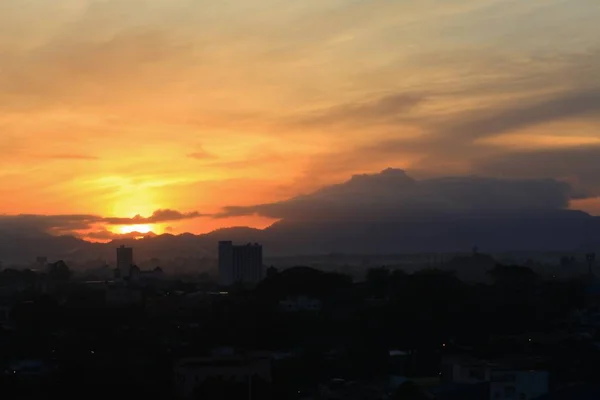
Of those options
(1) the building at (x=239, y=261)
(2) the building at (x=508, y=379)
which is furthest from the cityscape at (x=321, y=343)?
(1) the building at (x=239, y=261)

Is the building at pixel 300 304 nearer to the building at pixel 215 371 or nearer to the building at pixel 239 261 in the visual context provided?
the building at pixel 215 371

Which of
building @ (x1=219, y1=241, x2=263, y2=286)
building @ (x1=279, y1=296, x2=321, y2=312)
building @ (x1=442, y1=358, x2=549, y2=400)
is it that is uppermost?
building @ (x1=219, y1=241, x2=263, y2=286)

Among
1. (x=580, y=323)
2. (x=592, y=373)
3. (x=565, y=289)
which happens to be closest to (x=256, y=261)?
(x=565, y=289)

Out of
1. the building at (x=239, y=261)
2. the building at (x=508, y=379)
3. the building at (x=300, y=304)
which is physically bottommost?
the building at (x=508, y=379)

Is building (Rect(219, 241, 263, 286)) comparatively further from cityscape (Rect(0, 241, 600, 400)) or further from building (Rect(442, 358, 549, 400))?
building (Rect(442, 358, 549, 400))

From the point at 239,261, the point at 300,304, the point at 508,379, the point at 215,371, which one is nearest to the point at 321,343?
the point at 215,371

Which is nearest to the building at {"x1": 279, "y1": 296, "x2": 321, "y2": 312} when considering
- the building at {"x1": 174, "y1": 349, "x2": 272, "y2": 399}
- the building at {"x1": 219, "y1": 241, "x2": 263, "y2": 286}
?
the building at {"x1": 174, "y1": 349, "x2": 272, "y2": 399}
